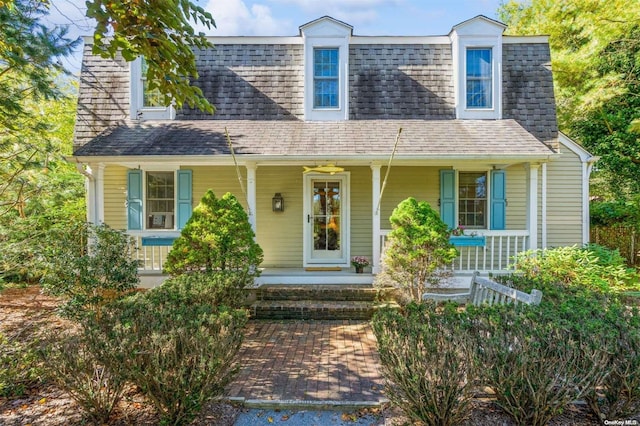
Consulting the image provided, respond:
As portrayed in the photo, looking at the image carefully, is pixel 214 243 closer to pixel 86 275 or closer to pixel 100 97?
pixel 86 275

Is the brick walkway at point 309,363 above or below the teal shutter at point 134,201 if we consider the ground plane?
below

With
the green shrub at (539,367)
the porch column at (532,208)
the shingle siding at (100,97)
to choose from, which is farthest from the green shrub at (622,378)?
the shingle siding at (100,97)

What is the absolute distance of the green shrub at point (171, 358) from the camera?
2822mm

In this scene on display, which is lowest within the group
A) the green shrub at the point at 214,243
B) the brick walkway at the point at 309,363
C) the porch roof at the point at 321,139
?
the brick walkway at the point at 309,363

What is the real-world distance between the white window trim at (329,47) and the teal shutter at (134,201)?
421 centimetres

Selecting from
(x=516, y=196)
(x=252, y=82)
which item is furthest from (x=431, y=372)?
(x=252, y=82)

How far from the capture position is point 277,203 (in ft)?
27.9

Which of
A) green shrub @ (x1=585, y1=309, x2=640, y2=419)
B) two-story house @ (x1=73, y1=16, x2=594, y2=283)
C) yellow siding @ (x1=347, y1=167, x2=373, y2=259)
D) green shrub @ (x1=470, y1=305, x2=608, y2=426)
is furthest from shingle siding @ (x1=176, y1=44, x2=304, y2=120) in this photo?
green shrub @ (x1=585, y1=309, x2=640, y2=419)

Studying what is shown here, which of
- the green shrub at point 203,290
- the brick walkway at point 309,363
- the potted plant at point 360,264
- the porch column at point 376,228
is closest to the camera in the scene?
the brick walkway at point 309,363

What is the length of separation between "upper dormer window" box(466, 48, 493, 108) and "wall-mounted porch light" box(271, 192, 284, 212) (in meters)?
5.03

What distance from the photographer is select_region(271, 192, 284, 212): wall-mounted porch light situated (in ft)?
27.9

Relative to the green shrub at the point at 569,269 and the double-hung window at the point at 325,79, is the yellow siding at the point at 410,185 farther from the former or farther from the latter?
the green shrub at the point at 569,269

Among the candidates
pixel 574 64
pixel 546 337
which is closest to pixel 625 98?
pixel 574 64

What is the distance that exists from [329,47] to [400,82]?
1.92 metres
